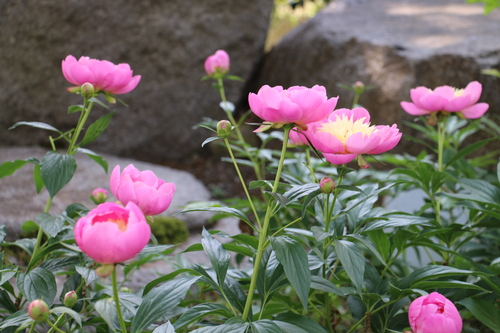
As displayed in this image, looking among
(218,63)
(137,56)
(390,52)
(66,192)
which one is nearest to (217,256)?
(218,63)

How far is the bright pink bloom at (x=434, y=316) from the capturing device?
667 mm

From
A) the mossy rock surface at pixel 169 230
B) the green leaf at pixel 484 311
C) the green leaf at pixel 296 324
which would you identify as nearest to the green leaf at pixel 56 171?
the green leaf at pixel 296 324

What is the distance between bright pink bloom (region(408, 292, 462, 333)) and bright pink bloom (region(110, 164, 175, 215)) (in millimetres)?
389

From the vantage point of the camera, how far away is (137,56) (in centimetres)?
266

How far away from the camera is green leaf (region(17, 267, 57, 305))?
80 cm

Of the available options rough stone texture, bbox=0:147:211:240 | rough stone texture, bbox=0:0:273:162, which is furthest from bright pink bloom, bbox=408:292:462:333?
rough stone texture, bbox=0:0:273:162

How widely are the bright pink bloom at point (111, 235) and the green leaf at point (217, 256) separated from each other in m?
0.22

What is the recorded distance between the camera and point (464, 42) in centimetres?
225

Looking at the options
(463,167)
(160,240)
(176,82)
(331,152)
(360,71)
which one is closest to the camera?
(331,152)

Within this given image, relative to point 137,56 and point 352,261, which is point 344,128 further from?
point 137,56

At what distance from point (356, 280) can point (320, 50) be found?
2.12m

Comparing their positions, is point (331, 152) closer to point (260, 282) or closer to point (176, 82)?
point (260, 282)

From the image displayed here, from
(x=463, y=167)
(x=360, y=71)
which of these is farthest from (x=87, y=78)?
(x=360, y=71)

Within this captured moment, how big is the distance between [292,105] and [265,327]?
31 cm
